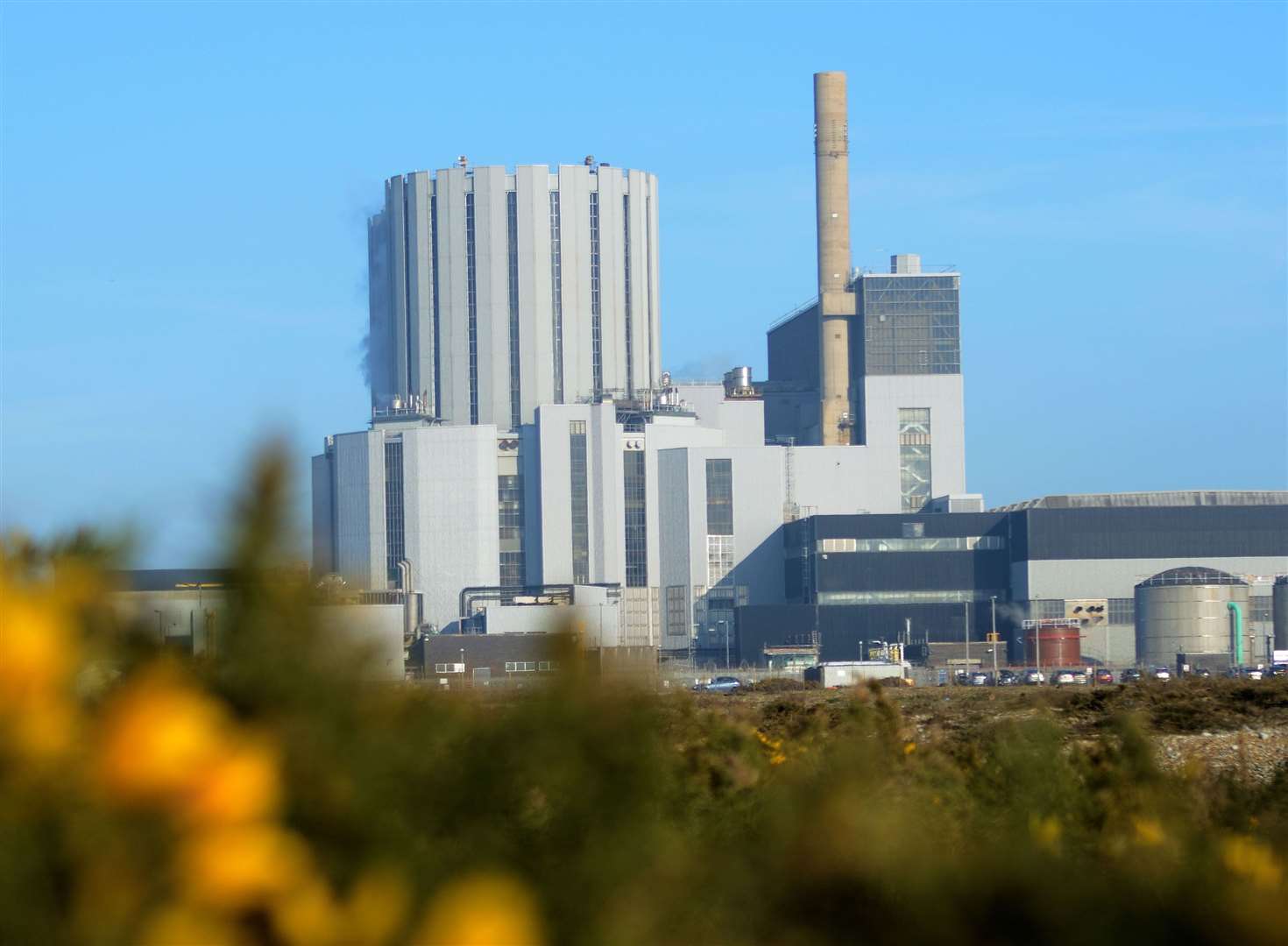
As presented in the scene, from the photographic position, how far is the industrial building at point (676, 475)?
3688 inches

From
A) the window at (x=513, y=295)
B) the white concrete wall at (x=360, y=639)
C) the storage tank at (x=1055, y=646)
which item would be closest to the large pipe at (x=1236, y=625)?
the storage tank at (x=1055, y=646)

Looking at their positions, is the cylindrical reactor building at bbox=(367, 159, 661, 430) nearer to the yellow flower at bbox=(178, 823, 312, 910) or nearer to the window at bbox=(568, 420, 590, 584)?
the window at bbox=(568, 420, 590, 584)

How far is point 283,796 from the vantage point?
1.67 meters

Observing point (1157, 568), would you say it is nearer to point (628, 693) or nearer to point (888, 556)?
point (888, 556)

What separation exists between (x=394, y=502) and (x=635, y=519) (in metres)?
14.3

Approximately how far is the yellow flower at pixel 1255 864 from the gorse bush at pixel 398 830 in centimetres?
1

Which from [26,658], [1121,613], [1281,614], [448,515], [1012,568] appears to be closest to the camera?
[26,658]

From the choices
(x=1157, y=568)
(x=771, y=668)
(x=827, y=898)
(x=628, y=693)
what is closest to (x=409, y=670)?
(x=628, y=693)

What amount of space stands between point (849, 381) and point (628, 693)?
106 metres

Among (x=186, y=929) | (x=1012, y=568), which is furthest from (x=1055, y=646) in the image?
(x=186, y=929)

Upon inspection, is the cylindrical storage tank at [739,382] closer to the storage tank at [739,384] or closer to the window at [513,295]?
the storage tank at [739,384]

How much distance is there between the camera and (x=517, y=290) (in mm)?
100625

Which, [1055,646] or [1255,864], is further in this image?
[1055,646]

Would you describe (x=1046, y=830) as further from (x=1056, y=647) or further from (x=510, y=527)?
(x=510, y=527)
